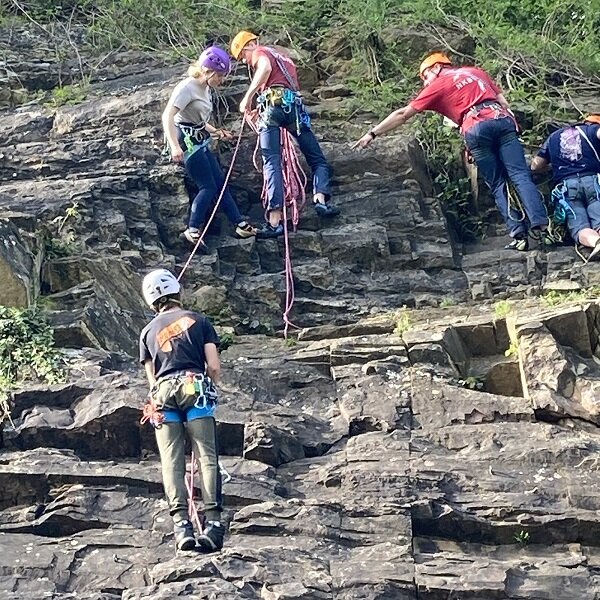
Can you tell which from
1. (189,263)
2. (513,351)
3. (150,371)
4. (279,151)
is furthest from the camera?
(279,151)

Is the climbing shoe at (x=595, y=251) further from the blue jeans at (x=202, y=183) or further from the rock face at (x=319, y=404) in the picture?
the blue jeans at (x=202, y=183)

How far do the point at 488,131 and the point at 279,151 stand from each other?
195 centimetres

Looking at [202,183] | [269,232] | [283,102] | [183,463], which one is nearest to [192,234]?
[202,183]

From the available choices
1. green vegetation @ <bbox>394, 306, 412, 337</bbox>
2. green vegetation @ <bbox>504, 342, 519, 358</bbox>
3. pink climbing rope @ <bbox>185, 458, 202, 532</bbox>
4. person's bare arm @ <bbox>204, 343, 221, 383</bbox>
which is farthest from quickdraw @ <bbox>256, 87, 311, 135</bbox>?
pink climbing rope @ <bbox>185, 458, 202, 532</bbox>

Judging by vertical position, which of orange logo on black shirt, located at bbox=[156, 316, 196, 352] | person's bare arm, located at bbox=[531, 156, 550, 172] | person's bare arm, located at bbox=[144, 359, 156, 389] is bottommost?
person's bare arm, located at bbox=[144, 359, 156, 389]

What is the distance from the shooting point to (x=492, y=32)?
13391 millimetres

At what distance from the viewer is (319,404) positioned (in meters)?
8.09

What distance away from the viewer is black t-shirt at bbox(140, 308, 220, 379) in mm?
6695

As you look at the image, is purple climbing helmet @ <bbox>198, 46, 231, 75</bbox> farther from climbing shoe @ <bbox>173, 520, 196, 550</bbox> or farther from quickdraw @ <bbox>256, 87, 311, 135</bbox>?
climbing shoe @ <bbox>173, 520, 196, 550</bbox>

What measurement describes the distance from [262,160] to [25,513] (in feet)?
16.8

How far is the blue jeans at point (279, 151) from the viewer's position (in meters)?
10.3

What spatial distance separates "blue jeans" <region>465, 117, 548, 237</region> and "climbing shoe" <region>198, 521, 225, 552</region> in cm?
491

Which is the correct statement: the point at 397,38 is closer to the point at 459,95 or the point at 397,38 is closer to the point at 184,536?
the point at 459,95

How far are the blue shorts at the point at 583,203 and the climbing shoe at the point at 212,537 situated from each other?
511cm
